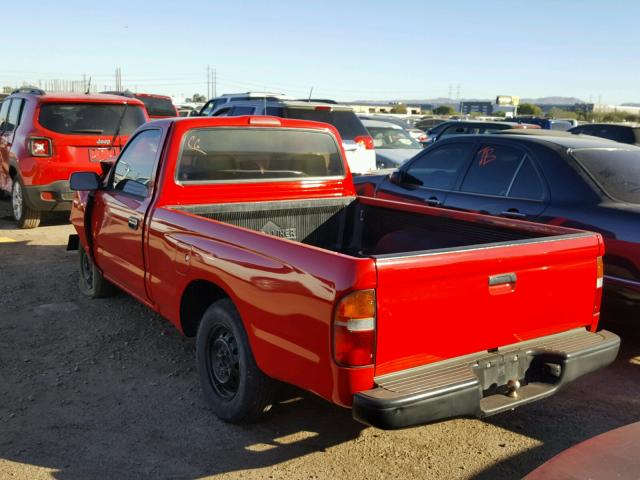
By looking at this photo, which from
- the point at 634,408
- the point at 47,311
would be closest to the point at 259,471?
the point at 634,408

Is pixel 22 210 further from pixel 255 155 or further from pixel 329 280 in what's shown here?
pixel 329 280

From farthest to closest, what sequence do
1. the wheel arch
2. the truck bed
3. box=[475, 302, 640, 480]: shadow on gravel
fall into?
the truck bed, the wheel arch, box=[475, 302, 640, 480]: shadow on gravel

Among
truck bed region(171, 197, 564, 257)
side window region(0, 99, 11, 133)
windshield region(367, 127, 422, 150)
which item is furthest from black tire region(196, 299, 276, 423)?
windshield region(367, 127, 422, 150)

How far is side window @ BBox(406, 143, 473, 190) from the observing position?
20.0 feet

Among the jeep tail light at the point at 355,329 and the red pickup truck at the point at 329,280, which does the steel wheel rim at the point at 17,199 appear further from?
the jeep tail light at the point at 355,329

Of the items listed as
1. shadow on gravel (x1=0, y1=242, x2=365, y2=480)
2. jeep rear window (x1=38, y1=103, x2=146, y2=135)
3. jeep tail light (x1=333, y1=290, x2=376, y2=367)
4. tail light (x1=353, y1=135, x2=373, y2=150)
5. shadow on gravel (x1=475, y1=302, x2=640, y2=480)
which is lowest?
shadow on gravel (x1=0, y1=242, x2=365, y2=480)

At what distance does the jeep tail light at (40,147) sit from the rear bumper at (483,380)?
7152 mm

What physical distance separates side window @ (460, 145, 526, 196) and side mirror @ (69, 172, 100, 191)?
3243 mm

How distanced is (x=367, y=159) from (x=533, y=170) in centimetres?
574

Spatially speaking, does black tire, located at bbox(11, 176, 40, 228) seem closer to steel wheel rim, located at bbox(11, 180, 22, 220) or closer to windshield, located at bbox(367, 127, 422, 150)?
steel wheel rim, located at bbox(11, 180, 22, 220)

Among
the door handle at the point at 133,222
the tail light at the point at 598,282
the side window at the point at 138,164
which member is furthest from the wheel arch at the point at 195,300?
the tail light at the point at 598,282

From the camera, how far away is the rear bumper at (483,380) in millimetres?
2746

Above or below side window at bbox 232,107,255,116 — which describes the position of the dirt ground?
below

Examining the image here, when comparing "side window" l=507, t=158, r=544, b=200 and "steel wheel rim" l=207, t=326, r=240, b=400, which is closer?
"steel wheel rim" l=207, t=326, r=240, b=400
